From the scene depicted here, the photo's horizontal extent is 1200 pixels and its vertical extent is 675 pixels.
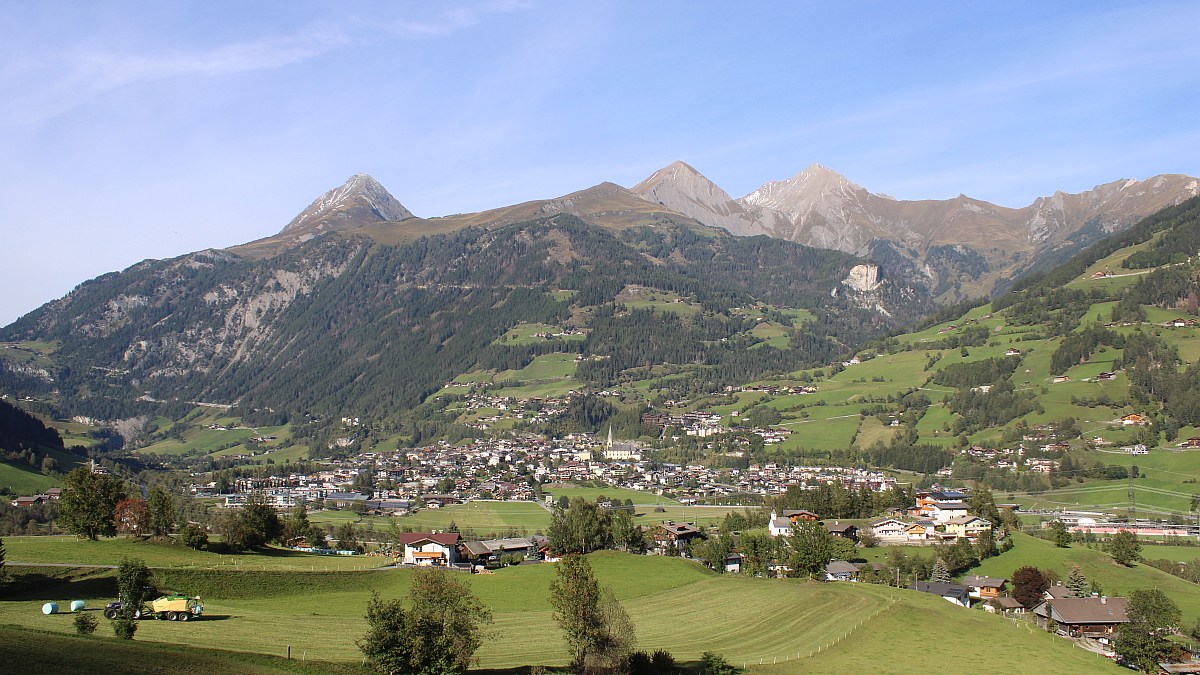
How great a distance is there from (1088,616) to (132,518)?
226 ft

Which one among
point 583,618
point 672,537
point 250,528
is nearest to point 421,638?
point 583,618

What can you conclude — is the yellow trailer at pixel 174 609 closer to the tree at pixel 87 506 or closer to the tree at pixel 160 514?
the tree at pixel 87 506

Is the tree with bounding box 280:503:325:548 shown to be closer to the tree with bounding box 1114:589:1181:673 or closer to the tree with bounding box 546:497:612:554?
the tree with bounding box 546:497:612:554

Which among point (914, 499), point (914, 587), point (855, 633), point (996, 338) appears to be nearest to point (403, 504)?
point (914, 499)

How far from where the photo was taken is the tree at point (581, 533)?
87.7 metres

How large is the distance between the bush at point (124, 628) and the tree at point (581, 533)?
51.1m

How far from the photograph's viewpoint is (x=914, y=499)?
111m

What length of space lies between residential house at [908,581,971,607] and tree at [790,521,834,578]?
23.0 feet

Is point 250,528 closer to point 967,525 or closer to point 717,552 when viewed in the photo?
point 717,552

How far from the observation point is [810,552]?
2987 inches

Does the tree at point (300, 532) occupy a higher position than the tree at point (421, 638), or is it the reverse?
the tree at point (421, 638)

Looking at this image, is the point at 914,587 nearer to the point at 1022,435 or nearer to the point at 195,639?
the point at 195,639

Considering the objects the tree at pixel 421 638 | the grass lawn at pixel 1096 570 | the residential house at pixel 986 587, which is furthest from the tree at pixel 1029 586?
the tree at pixel 421 638

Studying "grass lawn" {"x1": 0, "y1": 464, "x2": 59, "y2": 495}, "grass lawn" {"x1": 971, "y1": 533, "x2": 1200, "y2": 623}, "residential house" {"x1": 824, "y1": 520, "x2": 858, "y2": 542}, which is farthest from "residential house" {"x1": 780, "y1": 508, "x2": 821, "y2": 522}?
"grass lawn" {"x1": 0, "y1": 464, "x2": 59, "y2": 495}
